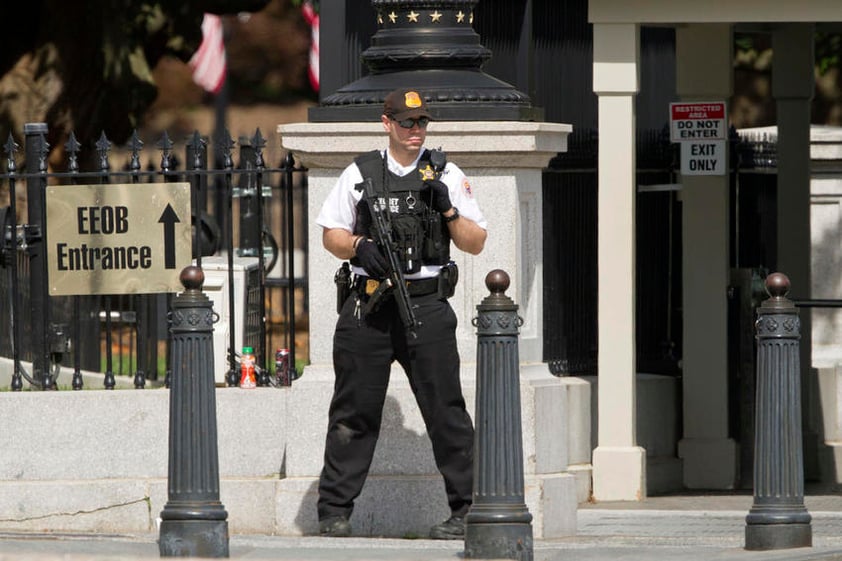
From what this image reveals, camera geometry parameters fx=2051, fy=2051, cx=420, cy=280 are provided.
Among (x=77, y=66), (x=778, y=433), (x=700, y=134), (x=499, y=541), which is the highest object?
(x=77, y=66)

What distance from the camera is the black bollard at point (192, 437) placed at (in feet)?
26.1

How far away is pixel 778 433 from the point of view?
827cm

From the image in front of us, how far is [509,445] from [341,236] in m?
1.20

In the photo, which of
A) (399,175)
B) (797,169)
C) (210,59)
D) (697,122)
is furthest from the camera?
(210,59)

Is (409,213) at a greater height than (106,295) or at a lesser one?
greater

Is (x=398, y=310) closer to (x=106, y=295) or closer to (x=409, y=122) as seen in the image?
(x=409, y=122)

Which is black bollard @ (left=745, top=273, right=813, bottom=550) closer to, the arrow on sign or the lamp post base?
the lamp post base

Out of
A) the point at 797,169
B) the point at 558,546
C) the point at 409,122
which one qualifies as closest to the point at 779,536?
the point at 558,546

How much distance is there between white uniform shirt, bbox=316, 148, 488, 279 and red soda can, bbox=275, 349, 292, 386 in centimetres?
141

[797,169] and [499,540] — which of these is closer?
[499,540]

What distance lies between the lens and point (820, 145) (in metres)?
13.3

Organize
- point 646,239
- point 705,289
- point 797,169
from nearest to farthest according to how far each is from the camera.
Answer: point 705,289
point 646,239
point 797,169

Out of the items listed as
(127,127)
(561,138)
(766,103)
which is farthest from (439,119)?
(766,103)

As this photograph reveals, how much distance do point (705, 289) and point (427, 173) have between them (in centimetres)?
438
